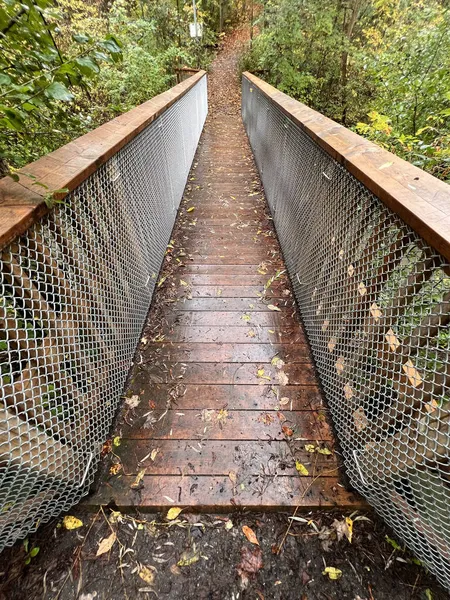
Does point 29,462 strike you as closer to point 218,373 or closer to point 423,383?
point 218,373

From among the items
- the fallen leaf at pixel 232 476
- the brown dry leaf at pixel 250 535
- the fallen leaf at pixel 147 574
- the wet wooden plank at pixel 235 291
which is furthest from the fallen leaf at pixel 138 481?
the wet wooden plank at pixel 235 291

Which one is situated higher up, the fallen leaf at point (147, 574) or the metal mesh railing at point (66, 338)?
the metal mesh railing at point (66, 338)

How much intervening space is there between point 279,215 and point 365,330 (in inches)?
88.1

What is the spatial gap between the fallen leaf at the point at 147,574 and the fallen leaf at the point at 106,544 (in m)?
0.17

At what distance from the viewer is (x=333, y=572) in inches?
50.0

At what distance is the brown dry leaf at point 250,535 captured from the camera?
4.50 ft

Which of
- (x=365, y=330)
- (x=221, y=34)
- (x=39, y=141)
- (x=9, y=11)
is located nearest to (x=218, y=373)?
(x=365, y=330)

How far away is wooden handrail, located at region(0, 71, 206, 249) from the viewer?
103 cm

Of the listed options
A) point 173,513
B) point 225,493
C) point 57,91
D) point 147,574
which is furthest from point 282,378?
point 57,91

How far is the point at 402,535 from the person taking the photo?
4.34 ft

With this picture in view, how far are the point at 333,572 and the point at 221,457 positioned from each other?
0.67m

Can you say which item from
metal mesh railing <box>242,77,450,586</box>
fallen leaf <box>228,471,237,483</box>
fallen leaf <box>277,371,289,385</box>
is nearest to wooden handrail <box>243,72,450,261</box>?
metal mesh railing <box>242,77,450,586</box>

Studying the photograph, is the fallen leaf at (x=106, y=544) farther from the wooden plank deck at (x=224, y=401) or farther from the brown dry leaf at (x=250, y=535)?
the brown dry leaf at (x=250, y=535)

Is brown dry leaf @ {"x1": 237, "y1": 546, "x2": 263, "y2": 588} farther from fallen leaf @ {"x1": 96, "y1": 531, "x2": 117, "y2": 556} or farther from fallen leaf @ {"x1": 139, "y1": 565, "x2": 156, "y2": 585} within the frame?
fallen leaf @ {"x1": 96, "y1": 531, "x2": 117, "y2": 556}
